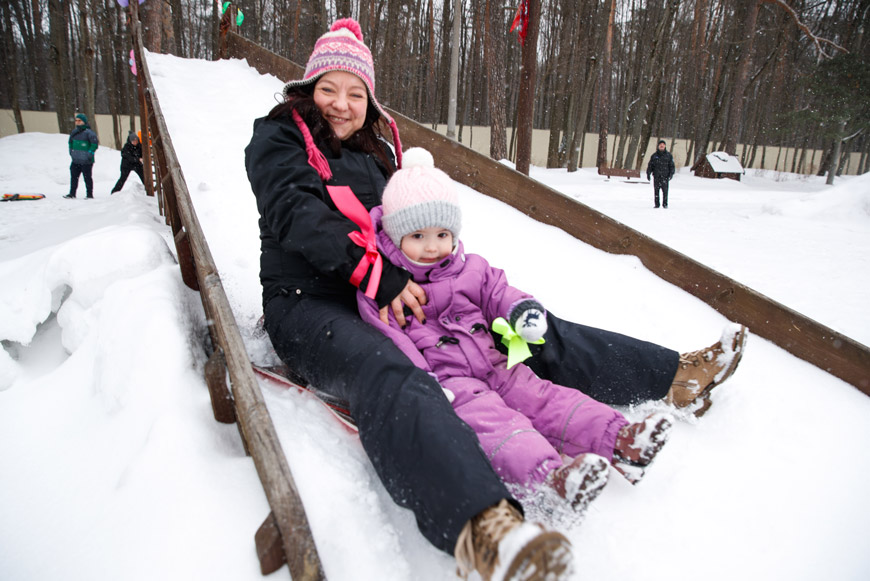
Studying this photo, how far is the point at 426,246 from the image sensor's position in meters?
1.90

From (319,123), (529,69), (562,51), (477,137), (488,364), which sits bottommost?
(488,364)

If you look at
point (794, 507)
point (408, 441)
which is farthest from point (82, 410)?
point (794, 507)

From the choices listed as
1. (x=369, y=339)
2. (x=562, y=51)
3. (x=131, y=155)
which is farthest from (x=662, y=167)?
(x=562, y=51)

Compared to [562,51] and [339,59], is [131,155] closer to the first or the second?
[339,59]

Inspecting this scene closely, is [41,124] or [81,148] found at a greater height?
[41,124]

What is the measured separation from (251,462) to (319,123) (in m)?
1.42

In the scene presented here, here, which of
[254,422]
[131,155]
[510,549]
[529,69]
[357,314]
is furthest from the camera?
[131,155]

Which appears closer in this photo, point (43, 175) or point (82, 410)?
point (82, 410)

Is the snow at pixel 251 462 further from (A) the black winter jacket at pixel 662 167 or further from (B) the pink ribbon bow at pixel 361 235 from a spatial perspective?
(A) the black winter jacket at pixel 662 167

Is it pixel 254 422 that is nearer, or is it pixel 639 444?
pixel 254 422

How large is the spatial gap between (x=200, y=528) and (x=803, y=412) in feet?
8.08

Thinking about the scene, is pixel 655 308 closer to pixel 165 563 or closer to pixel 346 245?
pixel 346 245

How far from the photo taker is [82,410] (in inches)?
68.1

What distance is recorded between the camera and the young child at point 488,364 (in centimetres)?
140
